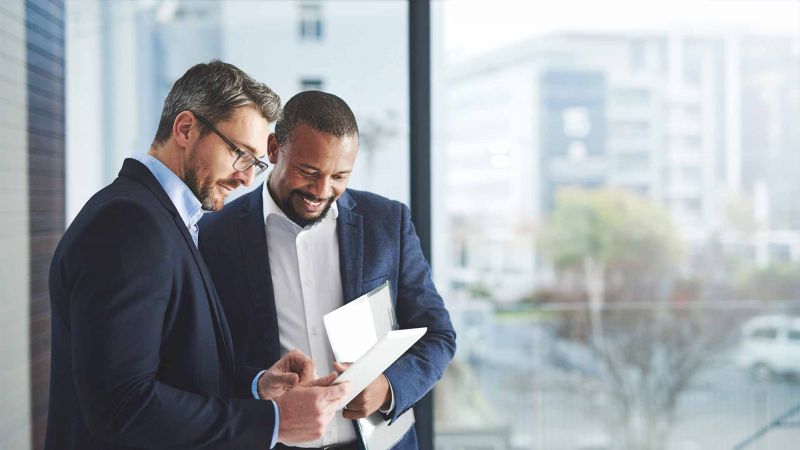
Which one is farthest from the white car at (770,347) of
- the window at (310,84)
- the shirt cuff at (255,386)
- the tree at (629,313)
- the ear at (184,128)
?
the ear at (184,128)

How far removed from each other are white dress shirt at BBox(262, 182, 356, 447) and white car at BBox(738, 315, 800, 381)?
3874 millimetres

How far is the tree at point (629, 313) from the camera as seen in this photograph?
4.61m

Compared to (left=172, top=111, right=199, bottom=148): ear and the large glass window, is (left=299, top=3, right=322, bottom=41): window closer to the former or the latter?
(left=172, top=111, right=199, bottom=148): ear

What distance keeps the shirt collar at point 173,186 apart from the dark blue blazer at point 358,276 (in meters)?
0.35

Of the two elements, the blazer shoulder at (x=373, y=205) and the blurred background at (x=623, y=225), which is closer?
the blazer shoulder at (x=373, y=205)

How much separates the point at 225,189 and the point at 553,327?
148 inches

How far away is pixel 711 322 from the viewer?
471cm

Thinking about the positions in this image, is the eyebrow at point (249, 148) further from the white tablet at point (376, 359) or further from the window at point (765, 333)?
the window at point (765, 333)

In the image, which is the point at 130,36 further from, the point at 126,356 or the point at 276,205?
the point at 126,356

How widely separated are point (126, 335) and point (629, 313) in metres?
4.23

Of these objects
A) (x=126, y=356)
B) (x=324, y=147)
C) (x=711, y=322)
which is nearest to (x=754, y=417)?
(x=711, y=322)

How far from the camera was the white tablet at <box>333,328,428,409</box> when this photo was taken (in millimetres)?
1173

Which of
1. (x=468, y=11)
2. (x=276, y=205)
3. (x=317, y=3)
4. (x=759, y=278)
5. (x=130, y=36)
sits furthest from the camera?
(x=759, y=278)

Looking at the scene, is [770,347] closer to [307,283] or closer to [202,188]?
[307,283]
